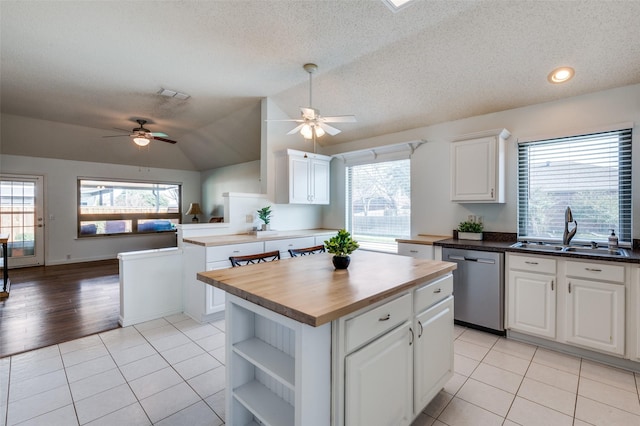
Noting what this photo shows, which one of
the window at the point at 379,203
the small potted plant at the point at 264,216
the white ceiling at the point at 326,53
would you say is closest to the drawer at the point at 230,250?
the small potted plant at the point at 264,216

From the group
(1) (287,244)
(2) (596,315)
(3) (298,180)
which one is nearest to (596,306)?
(2) (596,315)

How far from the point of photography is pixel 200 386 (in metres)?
2.18

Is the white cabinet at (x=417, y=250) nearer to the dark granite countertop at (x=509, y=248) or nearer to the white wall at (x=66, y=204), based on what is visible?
the dark granite countertop at (x=509, y=248)

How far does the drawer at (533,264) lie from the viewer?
2654mm

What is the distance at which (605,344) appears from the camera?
2410 millimetres

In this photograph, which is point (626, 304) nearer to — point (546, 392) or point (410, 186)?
point (546, 392)

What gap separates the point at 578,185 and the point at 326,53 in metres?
3.08

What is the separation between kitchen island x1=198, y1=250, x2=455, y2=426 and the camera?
1221 mm

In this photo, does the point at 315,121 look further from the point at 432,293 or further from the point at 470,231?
the point at 470,231

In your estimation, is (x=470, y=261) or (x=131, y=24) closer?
(x=131, y=24)

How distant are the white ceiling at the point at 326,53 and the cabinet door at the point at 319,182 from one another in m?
0.90

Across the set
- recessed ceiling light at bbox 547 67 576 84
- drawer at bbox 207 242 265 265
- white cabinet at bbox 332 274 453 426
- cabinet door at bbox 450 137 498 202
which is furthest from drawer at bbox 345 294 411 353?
recessed ceiling light at bbox 547 67 576 84

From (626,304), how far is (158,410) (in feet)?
12.0

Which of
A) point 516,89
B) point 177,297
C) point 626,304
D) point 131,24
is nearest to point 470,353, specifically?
point 626,304
